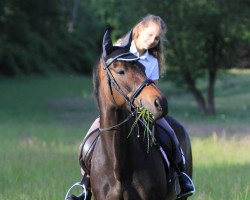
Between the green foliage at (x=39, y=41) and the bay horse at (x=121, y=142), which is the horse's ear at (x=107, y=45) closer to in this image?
the bay horse at (x=121, y=142)

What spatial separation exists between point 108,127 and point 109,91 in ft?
1.39

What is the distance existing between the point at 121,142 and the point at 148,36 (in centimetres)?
103

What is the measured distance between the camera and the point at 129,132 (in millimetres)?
6539

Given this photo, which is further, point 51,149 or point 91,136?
point 51,149

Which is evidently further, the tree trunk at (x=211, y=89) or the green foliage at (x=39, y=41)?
the green foliage at (x=39, y=41)

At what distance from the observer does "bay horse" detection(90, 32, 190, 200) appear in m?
6.02

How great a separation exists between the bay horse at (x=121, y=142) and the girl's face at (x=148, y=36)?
0.42m

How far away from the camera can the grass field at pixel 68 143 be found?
10.7m

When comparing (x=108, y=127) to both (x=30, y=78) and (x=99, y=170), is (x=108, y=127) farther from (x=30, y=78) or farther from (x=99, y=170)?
(x=30, y=78)

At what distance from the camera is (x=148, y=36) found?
6.65 metres

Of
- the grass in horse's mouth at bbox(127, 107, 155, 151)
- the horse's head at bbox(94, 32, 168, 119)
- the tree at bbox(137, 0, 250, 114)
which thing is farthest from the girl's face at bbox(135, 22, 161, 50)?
the tree at bbox(137, 0, 250, 114)

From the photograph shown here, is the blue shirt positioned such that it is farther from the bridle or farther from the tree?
the tree

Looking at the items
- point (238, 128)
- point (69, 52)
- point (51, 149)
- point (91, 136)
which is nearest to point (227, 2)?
point (238, 128)

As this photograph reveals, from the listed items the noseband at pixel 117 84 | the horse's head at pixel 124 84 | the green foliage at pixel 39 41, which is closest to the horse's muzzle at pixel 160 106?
the horse's head at pixel 124 84
